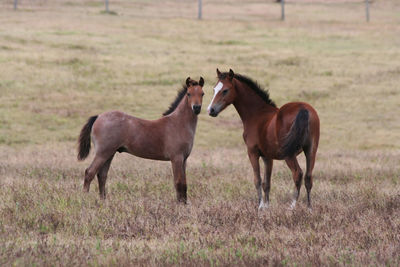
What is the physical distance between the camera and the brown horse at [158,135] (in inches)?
391

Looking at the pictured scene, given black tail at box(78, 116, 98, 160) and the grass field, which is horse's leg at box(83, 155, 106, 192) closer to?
the grass field

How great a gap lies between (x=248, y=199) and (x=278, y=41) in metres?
28.0

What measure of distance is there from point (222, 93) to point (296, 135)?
1451 mm

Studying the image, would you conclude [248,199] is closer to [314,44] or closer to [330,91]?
[330,91]

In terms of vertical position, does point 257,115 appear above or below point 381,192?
above

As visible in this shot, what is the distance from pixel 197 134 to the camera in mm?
21422

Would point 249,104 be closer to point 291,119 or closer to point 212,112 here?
point 212,112

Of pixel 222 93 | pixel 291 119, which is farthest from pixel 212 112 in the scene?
pixel 291 119

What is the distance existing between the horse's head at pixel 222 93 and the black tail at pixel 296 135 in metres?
1.24

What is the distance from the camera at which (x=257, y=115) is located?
33.0 ft

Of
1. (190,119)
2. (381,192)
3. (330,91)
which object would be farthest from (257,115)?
(330,91)

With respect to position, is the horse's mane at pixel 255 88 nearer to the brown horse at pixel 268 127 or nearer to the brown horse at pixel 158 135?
the brown horse at pixel 268 127

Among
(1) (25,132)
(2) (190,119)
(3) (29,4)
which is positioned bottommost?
(1) (25,132)

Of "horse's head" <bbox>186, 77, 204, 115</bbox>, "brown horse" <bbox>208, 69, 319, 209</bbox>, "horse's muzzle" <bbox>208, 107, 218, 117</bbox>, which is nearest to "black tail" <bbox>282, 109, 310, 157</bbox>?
"brown horse" <bbox>208, 69, 319, 209</bbox>
